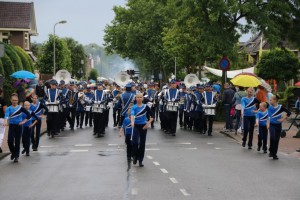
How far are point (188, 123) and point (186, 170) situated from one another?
13.4m

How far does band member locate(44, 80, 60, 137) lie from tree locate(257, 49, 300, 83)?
26.0 m

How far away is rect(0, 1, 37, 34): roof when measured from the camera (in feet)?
214

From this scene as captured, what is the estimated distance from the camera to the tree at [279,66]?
46.8m

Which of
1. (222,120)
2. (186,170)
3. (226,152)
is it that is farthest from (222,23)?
(186,170)

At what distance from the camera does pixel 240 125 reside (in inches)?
965

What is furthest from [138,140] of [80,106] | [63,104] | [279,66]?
[279,66]

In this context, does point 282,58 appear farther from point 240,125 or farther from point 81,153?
point 81,153

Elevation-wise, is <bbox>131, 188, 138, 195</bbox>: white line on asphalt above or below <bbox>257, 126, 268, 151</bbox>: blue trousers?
→ below

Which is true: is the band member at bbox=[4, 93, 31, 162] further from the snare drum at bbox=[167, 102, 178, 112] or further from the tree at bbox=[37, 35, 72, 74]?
the tree at bbox=[37, 35, 72, 74]

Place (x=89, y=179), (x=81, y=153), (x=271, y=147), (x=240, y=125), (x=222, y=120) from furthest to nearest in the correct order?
(x=222, y=120) → (x=240, y=125) → (x=81, y=153) → (x=271, y=147) → (x=89, y=179)

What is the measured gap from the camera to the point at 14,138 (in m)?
16.7

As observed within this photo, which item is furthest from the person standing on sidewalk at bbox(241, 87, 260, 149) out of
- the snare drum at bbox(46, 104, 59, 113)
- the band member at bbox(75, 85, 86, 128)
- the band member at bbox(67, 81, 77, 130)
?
the band member at bbox(75, 85, 86, 128)

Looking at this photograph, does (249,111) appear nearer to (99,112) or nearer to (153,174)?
(153,174)

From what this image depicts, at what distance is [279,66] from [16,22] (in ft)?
97.6
